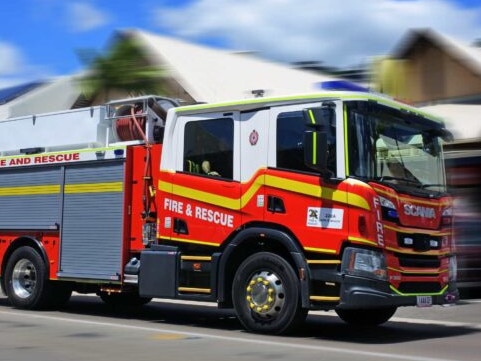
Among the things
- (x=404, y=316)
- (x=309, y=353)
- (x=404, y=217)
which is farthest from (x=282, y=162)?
(x=404, y=316)

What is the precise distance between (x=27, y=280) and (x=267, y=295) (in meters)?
5.03

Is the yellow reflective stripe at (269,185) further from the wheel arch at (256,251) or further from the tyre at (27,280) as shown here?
the tyre at (27,280)

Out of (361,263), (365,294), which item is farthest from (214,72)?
(365,294)

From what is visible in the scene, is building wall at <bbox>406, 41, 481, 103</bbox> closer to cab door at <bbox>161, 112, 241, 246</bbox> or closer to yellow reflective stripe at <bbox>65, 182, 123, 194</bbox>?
yellow reflective stripe at <bbox>65, 182, 123, 194</bbox>

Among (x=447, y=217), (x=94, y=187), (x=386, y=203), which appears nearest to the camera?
(x=386, y=203)

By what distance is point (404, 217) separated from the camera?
31.0ft

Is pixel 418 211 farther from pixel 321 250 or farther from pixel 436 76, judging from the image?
pixel 436 76

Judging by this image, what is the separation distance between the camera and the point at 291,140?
31.7 ft

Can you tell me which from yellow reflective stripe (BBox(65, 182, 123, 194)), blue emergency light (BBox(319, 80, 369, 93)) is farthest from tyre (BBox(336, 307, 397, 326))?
yellow reflective stripe (BBox(65, 182, 123, 194))

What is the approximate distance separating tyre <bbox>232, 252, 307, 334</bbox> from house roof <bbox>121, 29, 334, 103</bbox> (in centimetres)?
1710

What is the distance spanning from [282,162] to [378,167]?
47.5 inches

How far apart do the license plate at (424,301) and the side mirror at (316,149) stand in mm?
2092

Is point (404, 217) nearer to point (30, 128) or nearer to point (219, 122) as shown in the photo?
point (219, 122)

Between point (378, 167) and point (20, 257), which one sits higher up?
point (378, 167)
